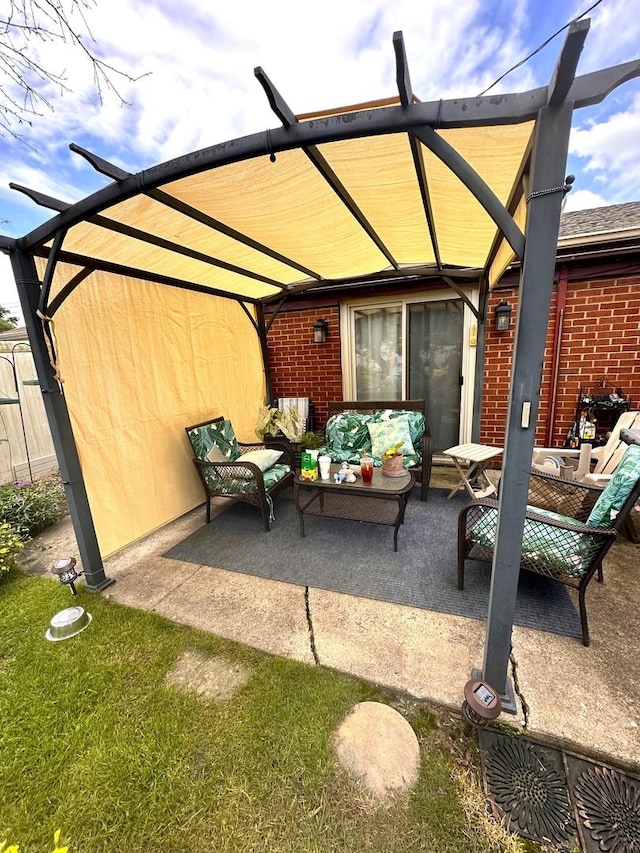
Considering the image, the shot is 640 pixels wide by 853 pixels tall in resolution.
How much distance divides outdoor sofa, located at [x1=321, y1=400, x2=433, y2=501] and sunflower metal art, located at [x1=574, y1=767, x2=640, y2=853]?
242cm

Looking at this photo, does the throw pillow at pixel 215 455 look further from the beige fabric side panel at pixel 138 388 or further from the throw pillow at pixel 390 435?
the throw pillow at pixel 390 435

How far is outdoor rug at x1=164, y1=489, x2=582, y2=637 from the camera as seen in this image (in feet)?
7.16

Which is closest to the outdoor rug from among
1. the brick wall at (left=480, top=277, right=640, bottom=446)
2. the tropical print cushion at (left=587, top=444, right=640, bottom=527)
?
the tropical print cushion at (left=587, top=444, right=640, bottom=527)

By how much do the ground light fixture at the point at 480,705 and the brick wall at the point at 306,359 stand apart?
411cm

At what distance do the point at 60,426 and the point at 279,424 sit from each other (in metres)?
2.87

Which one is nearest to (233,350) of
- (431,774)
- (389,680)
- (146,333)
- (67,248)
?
(146,333)

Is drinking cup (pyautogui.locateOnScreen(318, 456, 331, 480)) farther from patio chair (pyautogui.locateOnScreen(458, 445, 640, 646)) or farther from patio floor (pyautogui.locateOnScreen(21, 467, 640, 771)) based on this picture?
patio chair (pyautogui.locateOnScreen(458, 445, 640, 646))

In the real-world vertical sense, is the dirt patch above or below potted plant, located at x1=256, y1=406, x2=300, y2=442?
below

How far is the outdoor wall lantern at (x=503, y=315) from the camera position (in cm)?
405

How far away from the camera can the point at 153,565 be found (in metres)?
2.81

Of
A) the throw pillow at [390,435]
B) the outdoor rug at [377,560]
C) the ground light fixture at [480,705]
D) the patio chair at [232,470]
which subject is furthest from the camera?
the throw pillow at [390,435]

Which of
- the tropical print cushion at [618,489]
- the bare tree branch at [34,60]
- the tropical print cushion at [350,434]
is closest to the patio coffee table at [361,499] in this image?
the tropical print cushion at [350,434]

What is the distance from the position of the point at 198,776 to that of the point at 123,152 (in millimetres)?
3908

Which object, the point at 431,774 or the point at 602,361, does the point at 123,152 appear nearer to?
the point at 431,774
